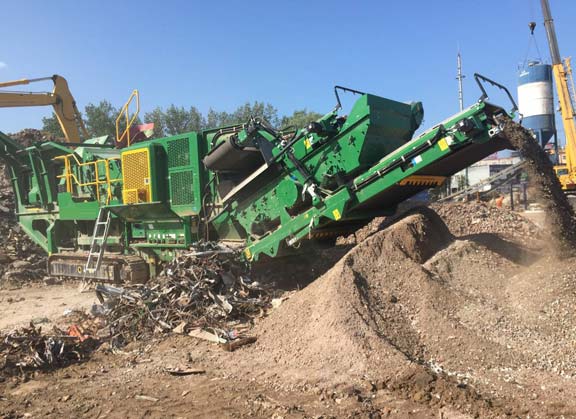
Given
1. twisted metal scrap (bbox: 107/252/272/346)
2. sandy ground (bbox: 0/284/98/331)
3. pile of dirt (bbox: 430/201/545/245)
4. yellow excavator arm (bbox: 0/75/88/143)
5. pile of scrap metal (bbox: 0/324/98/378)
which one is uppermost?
yellow excavator arm (bbox: 0/75/88/143)

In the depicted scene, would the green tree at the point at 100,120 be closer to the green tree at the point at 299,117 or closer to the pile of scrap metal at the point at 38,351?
the green tree at the point at 299,117

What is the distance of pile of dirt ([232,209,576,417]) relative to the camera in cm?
390

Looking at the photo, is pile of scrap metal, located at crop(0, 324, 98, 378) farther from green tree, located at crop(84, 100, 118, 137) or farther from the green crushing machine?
green tree, located at crop(84, 100, 118, 137)

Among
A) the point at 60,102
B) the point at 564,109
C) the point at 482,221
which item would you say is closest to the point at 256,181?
the point at 482,221

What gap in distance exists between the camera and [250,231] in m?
7.39

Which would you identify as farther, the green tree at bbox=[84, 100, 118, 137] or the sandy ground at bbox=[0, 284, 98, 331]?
the green tree at bbox=[84, 100, 118, 137]

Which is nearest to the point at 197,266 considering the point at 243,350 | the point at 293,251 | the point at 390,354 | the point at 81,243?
the point at 293,251

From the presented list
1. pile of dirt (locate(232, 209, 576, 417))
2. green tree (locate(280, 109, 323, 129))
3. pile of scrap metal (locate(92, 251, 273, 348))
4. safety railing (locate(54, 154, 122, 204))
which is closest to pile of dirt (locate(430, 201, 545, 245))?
pile of dirt (locate(232, 209, 576, 417))

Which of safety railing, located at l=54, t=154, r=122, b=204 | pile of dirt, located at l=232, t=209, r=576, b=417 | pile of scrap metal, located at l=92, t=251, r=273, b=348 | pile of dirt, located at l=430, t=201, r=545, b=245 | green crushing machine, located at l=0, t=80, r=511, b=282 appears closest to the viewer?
pile of dirt, located at l=232, t=209, r=576, b=417

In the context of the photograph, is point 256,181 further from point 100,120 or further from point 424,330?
point 100,120

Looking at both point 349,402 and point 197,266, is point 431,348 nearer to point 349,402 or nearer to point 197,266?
point 349,402

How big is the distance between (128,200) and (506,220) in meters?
6.28

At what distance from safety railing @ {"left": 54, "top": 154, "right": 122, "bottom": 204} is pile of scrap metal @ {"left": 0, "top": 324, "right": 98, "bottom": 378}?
3.66m

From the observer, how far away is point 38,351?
5.25 metres
